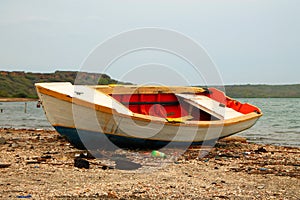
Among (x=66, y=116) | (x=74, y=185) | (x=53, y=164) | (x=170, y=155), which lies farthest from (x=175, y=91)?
(x=74, y=185)

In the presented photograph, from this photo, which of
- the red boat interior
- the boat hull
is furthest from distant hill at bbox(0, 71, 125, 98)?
the boat hull

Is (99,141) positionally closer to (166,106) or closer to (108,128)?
(108,128)

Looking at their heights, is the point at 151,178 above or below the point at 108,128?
below

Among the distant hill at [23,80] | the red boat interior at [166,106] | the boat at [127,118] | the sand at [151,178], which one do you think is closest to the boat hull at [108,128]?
the boat at [127,118]

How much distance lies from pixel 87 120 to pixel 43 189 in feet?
15.7

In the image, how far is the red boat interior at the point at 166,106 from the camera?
51.6 ft

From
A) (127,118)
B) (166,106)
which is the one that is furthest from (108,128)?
(166,106)

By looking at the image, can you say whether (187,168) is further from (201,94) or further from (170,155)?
(201,94)

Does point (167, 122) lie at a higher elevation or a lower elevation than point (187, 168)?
higher

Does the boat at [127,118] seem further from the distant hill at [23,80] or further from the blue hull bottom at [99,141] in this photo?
the distant hill at [23,80]

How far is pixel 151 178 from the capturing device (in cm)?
889

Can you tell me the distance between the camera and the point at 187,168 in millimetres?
10469

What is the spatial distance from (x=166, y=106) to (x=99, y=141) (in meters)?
4.90

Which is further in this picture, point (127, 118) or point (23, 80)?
point (23, 80)
